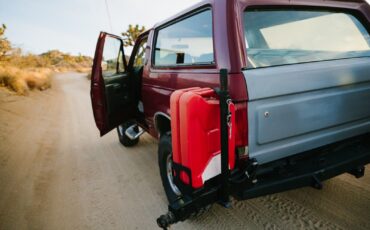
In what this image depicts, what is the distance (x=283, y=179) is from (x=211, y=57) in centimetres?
112

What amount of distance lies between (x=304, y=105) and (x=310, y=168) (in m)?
0.51

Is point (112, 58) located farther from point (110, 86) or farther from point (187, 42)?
point (187, 42)

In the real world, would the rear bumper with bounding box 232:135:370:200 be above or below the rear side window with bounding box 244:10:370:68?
below

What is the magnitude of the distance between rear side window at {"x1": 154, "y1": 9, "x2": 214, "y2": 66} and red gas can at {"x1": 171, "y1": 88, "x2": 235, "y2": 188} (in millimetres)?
557

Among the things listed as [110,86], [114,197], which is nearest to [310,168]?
[114,197]

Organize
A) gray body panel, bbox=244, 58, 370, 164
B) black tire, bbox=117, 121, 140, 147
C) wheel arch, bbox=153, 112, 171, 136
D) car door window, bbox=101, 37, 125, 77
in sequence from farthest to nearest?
1. black tire, bbox=117, 121, 140, 147
2. car door window, bbox=101, 37, 125, 77
3. wheel arch, bbox=153, 112, 171, 136
4. gray body panel, bbox=244, 58, 370, 164

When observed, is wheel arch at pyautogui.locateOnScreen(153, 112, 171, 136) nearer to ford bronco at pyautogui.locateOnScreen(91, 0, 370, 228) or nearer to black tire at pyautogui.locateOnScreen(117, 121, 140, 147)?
ford bronco at pyautogui.locateOnScreen(91, 0, 370, 228)

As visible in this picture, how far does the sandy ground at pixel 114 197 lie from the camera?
234 centimetres

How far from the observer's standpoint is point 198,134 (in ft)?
5.16

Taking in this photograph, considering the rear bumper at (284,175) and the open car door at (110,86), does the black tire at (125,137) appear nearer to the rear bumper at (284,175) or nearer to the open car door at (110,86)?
the open car door at (110,86)

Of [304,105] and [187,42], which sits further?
[187,42]

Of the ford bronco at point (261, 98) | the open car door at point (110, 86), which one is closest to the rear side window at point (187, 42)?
the ford bronco at point (261, 98)

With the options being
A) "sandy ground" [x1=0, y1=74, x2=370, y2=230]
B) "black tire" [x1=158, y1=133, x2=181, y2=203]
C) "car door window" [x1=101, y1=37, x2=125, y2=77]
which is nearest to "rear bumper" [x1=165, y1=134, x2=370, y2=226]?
"sandy ground" [x1=0, y1=74, x2=370, y2=230]

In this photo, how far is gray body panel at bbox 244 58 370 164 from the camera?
1.76 meters
